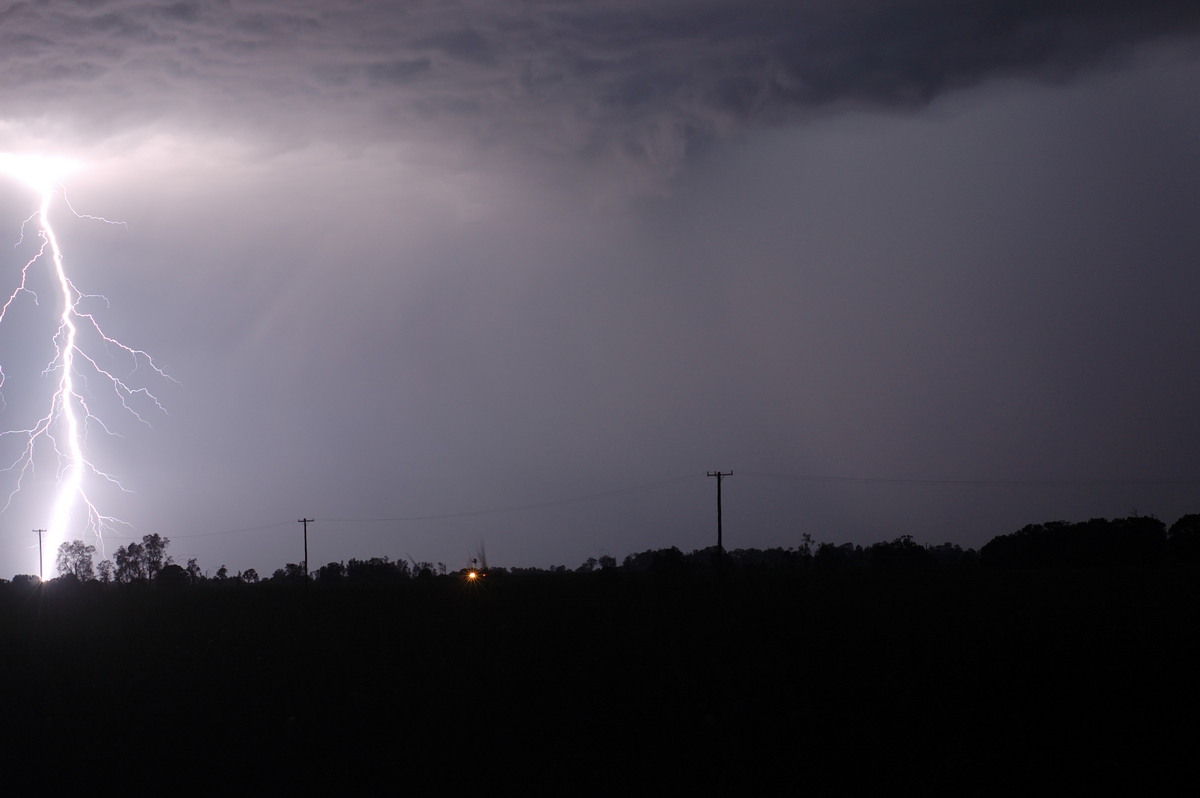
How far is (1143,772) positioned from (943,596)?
12.5 m

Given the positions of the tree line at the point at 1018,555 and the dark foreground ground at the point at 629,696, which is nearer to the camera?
the dark foreground ground at the point at 629,696

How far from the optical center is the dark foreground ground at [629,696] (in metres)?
15.1

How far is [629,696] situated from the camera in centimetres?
1786

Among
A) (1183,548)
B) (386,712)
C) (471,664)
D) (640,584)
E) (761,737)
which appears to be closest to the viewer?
(761,737)

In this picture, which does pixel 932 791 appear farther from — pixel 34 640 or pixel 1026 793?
pixel 34 640

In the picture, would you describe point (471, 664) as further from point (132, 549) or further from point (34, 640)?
point (132, 549)

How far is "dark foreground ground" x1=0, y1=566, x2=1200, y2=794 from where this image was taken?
15109 mm

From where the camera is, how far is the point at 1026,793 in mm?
13844

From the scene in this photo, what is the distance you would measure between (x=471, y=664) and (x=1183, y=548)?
54.1 m

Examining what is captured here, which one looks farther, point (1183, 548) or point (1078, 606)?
point (1183, 548)

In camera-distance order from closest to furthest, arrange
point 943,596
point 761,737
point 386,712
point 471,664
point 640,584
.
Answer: point 761,737
point 386,712
point 471,664
point 943,596
point 640,584

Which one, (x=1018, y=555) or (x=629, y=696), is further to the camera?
(x=1018, y=555)

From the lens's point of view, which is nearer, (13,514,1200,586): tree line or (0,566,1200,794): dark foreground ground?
(0,566,1200,794): dark foreground ground

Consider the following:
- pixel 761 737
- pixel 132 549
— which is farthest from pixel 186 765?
pixel 132 549
